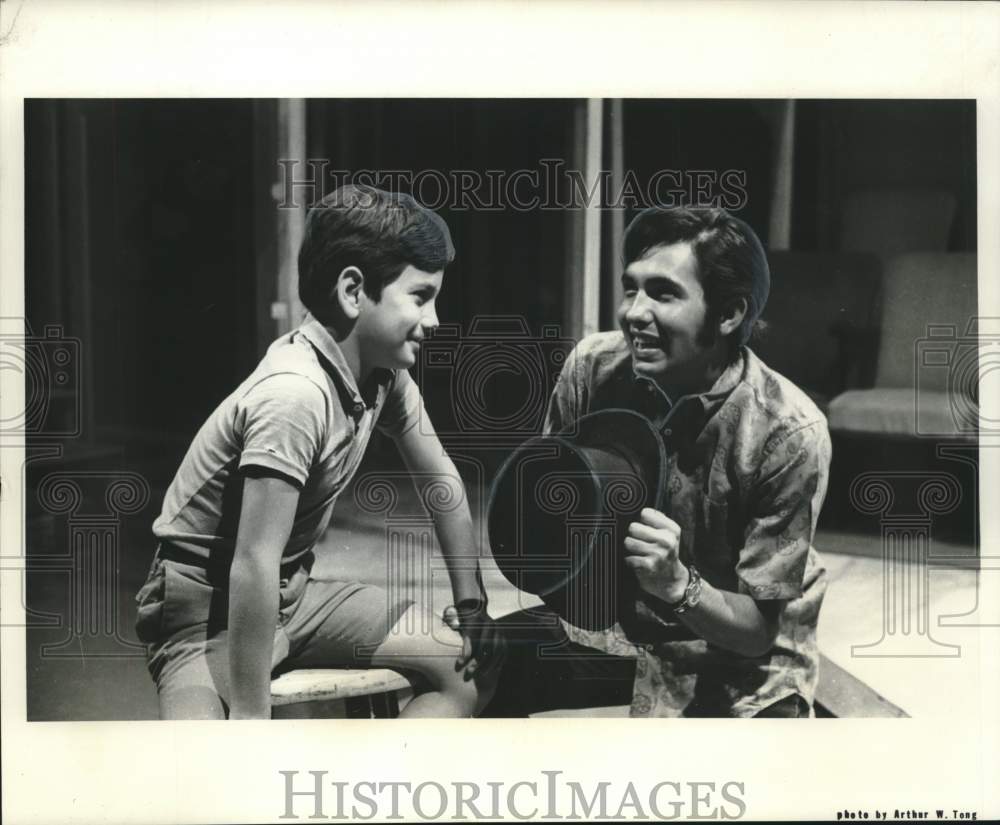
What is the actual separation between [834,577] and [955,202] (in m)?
1.14

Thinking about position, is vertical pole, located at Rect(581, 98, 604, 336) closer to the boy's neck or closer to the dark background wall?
the dark background wall

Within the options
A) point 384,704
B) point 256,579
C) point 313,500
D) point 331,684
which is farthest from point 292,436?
point 384,704

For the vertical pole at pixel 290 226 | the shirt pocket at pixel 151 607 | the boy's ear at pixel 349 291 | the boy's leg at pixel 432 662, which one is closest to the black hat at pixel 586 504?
the boy's leg at pixel 432 662

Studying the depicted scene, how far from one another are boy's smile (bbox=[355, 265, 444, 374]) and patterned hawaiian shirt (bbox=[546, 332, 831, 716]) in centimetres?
43

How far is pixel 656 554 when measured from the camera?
354 centimetres

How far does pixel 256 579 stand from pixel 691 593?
1236mm

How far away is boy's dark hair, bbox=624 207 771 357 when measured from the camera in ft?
11.5

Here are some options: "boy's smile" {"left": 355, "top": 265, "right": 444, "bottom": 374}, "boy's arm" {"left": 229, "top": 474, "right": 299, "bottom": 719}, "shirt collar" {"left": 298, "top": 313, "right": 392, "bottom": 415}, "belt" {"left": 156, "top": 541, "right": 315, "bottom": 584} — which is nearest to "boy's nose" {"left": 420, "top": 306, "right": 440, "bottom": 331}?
"boy's smile" {"left": 355, "top": 265, "right": 444, "bottom": 374}

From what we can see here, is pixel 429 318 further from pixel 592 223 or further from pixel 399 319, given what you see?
pixel 592 223

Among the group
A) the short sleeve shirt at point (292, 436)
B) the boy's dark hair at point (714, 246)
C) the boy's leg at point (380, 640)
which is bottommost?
the boy's leg at point (380, 640)

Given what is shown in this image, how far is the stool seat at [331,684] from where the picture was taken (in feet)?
11.5

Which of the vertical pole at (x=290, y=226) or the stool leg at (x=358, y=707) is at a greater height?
the vertical pole at (x=290, y=226)

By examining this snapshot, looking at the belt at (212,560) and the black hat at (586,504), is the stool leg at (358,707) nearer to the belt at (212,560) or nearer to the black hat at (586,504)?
the belt at (212,560)

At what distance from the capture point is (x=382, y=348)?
11.5 feet
